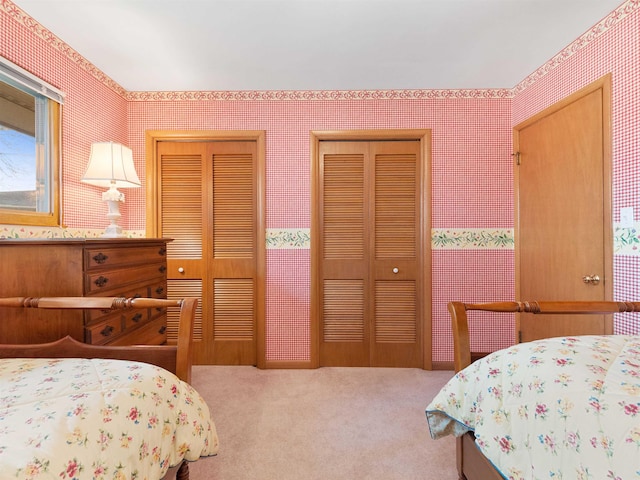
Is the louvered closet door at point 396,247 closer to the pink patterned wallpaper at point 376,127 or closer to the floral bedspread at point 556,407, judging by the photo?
the pink patterned wallpaper at point 376,127

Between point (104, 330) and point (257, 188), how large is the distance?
1.56m

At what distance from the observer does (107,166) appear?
1.88 metres

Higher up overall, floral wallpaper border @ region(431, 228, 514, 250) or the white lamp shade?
the white lamp shade

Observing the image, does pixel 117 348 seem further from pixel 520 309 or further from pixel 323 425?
pixel 520 309

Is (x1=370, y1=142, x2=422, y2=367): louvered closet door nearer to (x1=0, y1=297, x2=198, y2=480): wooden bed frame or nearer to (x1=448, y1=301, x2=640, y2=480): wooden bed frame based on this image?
(x1=448, y1=301, x2=640, y2=480): wooden bed frame

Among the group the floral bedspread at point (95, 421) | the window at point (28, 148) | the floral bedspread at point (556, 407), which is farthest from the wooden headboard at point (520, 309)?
the window at point (28, 148)

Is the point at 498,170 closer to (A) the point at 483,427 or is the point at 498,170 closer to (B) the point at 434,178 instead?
(B) the point at 434,178

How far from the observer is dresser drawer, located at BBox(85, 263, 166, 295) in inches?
56.1

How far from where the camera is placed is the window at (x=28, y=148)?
1.62 metres

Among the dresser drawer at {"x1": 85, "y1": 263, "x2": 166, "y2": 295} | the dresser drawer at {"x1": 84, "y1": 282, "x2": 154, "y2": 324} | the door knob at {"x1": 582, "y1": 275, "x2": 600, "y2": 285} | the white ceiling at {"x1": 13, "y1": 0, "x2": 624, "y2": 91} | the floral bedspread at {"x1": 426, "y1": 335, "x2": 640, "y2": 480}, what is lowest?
the floral bedspread at {"x1": 426, "y1": 335, "x2": 640, "y2": 480}

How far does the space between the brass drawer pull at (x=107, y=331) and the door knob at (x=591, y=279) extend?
2.77 m

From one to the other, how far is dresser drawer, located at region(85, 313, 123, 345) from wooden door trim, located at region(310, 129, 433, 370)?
1439 millimetres

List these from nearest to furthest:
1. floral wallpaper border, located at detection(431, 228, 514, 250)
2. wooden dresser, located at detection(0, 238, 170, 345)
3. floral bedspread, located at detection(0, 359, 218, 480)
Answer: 1. floral bedspread, located at detection(0, 359, 218, 480)
2. wooden dresser, located at detection(0, 238, 170, 345)
3. floral wallpaper border, located at detection(431, 228, 514, 250)

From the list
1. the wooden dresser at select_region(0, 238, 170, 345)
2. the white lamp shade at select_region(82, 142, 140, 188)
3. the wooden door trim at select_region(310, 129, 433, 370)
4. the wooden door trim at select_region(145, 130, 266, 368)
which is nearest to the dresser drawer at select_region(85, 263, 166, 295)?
the wooden dresser at select_region(0, 238, 170, 345)
